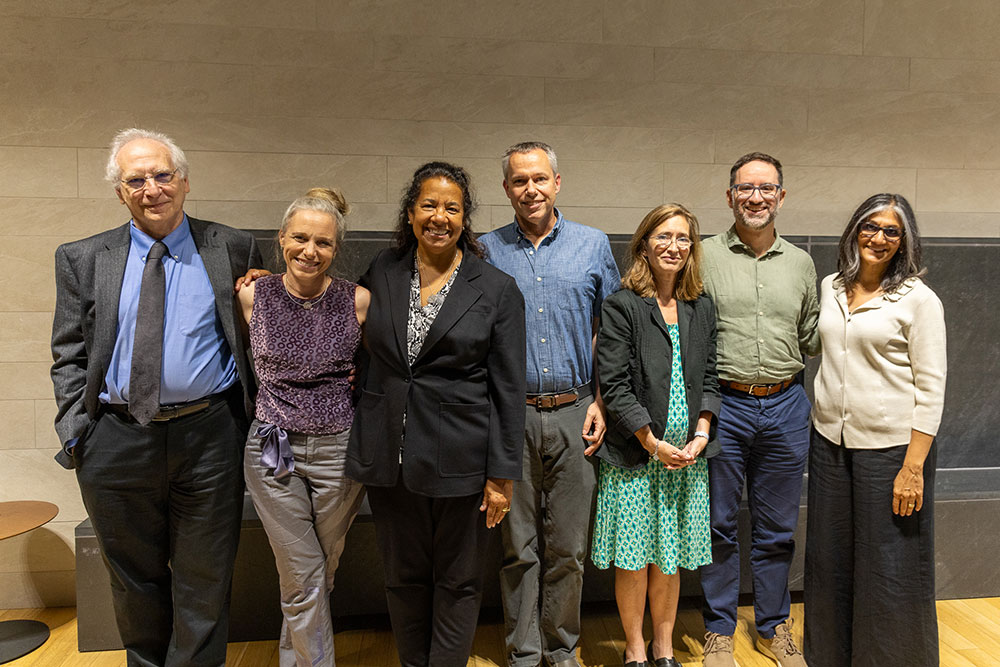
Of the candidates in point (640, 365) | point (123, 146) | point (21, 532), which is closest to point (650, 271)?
point (640, 365)

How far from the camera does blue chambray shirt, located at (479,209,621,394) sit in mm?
2547

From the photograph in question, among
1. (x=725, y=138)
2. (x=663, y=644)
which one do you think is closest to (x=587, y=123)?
(x=725, y=138)

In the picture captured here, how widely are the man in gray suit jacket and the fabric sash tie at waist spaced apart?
0.66 ft

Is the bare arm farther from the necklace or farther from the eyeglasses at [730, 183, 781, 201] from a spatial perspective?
the necklace

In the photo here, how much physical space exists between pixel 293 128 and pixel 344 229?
128 centimetres

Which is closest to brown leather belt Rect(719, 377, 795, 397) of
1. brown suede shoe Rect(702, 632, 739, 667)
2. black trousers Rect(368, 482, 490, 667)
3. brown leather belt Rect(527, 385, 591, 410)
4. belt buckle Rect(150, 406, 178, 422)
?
brown leather belt Rect(527, 385, 591, 410)

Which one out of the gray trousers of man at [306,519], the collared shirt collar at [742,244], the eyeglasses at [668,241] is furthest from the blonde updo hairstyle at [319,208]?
the collared shirt collar at [742,244]

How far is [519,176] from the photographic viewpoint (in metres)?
2.55

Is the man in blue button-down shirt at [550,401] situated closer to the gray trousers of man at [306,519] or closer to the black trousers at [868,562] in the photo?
the gray trousers of man at [306,519]

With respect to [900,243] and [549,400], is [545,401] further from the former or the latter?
[900,243]

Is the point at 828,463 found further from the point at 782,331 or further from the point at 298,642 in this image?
the point at 298,642

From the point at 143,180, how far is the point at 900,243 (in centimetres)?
237

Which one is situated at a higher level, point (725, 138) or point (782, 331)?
point (725, 138)

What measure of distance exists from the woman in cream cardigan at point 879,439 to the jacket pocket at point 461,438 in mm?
1178
